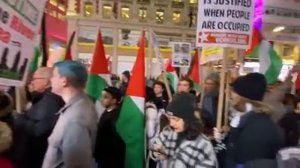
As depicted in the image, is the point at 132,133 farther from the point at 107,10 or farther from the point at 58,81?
the point at 107,10

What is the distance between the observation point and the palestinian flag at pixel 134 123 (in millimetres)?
6211

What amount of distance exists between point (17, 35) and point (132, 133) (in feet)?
10.3

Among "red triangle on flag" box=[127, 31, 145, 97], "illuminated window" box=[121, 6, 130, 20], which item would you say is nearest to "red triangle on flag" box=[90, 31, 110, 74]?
"red triangle on flag" box=[127, 31, 145, 97]

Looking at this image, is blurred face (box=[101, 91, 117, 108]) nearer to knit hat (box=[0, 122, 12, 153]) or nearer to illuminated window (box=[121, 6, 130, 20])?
knit hat (box=[0, 122, 12, 153])

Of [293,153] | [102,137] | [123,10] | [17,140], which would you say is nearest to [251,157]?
[293,153]

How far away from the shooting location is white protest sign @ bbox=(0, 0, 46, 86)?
304cm

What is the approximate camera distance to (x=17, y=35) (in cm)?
321

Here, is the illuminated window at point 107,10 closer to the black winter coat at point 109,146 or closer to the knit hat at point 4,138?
the black winter coat at point 109,146

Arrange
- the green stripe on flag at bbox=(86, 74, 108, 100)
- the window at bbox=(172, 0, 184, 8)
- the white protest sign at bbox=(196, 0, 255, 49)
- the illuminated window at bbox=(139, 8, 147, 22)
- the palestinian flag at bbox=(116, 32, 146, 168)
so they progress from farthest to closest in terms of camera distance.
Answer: the window at bbox=(172, 0, 184, 8) → the illuminated window at bbox=(139, 8, 147, 22) → the green stripe on flag at bbox=(86, 74, 108, 100) → the palestinian flag at bbox=(116, 32, 146, 168) → the white protest sign at bbox=(196, 0, 255, 49)

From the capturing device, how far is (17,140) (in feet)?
13.6

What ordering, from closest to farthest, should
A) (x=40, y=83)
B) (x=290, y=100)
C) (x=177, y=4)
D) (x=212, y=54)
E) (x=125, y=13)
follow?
(x=40, y=83) → (x=290, y=100) → (x=212, y=54) → (x=125, y=13) → (x=177, y=4)

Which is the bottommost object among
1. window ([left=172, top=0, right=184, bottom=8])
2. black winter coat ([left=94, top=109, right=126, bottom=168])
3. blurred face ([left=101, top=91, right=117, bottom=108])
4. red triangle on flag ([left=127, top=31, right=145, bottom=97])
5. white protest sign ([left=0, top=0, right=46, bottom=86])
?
black winter coat ([left=94, top=109, right=126, bottom=168])

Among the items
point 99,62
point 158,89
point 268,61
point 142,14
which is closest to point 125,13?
point 142,14

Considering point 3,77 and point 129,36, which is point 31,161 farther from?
point 129,36
